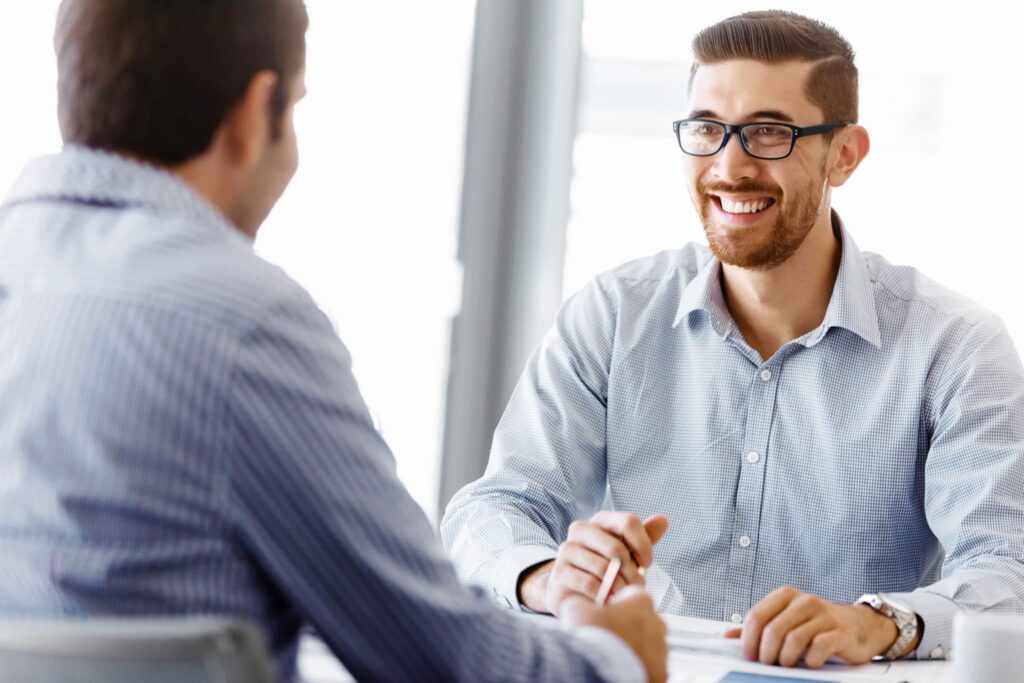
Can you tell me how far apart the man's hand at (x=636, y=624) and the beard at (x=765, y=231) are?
1.24 m

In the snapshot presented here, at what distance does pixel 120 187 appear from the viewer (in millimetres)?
1068

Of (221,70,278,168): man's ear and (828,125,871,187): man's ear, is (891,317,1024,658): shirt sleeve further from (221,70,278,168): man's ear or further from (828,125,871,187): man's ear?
(221,70,278,168): man's ear

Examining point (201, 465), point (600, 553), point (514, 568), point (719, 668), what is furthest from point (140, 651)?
point (514, 568)

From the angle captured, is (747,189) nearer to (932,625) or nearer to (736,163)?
(736,163)

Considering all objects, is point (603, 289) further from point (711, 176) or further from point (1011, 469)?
point (1011, 469)

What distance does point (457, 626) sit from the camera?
1.00m

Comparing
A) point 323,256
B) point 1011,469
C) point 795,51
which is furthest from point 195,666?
point 323,256

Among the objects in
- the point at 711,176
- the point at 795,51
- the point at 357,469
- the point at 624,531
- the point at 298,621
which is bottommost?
the point at 624,531

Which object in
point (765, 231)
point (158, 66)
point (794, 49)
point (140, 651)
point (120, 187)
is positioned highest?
point (794, 49)

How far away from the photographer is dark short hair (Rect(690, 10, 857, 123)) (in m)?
2.38

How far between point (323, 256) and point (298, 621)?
7.36ft

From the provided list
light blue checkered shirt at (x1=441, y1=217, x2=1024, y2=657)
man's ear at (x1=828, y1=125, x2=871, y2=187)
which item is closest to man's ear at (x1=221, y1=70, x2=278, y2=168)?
light blue checkered shirt at (x1=441, y1=217, x2=1024, y2=657)

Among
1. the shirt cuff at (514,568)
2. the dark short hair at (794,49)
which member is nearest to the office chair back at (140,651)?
the shirt cuff at (514,568)

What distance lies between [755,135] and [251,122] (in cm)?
146
